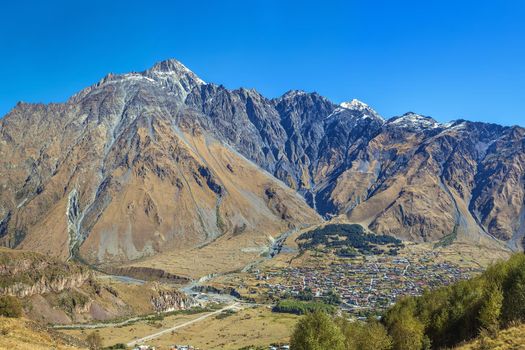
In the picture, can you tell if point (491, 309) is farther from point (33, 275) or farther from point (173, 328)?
point (33, 275)

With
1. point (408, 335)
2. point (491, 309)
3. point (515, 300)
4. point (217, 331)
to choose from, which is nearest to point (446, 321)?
point (408, 335)

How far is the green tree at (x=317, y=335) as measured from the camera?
6397 cm

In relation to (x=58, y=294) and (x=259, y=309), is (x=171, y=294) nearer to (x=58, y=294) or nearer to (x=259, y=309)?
(x=259, y=309)

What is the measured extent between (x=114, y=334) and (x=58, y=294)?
99.1ft

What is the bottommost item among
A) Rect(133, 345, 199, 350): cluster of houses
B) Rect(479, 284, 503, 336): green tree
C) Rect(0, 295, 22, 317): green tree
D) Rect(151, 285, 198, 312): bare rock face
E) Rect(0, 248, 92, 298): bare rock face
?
Rect(133, 345, 199, 350): cluster of houses

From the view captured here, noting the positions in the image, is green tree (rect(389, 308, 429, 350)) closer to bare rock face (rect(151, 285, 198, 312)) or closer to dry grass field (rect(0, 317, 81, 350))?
dry grass field (rect(0, 317, 81, 350))

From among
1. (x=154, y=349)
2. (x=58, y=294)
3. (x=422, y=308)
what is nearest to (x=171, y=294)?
(x=58, y=294)

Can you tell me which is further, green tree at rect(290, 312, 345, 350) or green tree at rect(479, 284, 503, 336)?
green tree at rect(290, 312, 345, 350)

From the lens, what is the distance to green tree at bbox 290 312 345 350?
64.0 metres

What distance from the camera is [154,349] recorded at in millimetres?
114812

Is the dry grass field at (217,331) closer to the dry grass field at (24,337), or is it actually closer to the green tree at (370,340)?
the green tree at (370,340)

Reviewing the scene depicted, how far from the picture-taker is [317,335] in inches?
2557

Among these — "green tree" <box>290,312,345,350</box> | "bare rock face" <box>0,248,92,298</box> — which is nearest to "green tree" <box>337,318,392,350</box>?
"green tree" <box>290,312,345,350</box>

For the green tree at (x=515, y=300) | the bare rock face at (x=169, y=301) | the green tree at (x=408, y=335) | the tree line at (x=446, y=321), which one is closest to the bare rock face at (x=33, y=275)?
the bare rock face at (x=169, y=301)
